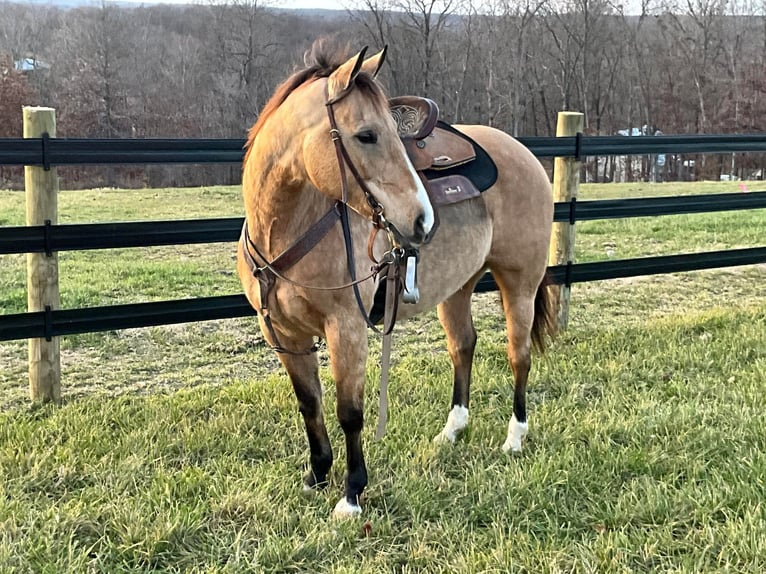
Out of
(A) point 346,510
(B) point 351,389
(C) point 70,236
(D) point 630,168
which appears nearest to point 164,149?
(C) point 70,236

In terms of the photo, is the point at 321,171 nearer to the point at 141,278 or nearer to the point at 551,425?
the point at 551,425

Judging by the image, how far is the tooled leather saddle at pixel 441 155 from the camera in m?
2.98

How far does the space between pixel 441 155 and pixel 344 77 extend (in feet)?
3.83

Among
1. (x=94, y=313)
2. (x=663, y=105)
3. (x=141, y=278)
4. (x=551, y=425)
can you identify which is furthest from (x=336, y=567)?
(x=663, y=105)

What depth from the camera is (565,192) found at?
534cm

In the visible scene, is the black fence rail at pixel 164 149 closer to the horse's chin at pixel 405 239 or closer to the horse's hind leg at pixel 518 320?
the horse's hind leg at pixel 518 320

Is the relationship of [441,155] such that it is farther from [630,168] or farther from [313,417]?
[630,168]

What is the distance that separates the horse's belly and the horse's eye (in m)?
0.97

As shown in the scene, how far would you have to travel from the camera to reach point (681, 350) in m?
4.79

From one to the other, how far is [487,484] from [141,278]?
496cm

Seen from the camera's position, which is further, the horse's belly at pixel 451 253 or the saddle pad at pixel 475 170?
the saddle pad at pixel 475 170

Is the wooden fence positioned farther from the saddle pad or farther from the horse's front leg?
the horse's front leg

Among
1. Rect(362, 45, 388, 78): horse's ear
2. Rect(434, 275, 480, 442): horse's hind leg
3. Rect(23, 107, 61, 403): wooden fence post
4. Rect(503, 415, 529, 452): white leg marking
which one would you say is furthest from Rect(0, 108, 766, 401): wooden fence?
Rect(362, 45, 388, 78): horse's ear

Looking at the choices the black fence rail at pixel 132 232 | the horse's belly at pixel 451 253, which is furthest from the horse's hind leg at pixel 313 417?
the black fence rail at pixel 132 232
